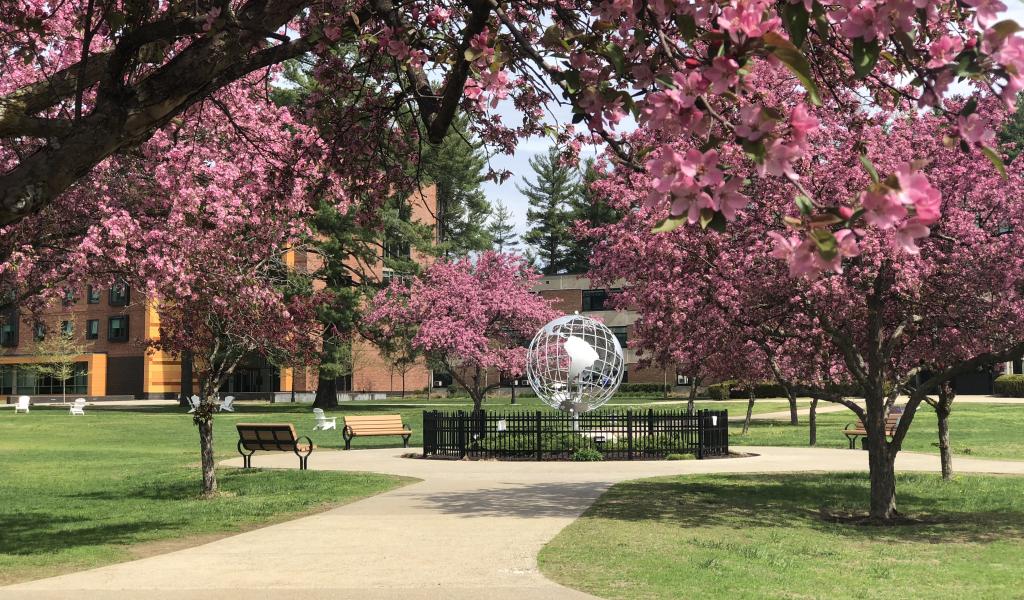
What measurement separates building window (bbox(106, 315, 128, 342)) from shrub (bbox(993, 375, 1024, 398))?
6371 centimetres

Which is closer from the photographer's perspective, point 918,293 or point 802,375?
point 918,293

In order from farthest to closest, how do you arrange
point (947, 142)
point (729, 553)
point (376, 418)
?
point (376, 418), point (729, 553), point (947, 142)

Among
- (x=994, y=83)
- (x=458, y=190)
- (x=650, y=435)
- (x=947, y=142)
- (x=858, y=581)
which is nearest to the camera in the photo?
(x=994, y=83)

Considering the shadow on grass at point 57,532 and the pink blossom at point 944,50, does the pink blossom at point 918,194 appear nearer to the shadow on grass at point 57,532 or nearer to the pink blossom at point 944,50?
the pink blossom at point 944,50

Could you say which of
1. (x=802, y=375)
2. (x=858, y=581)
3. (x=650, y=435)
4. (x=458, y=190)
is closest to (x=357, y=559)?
(x=858, y=581)

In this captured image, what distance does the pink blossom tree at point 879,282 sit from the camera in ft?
43.0

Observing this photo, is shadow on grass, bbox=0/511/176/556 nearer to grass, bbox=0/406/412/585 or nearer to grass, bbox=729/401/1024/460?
grass, bbox=0/406/412/585

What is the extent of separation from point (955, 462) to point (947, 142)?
19190mm

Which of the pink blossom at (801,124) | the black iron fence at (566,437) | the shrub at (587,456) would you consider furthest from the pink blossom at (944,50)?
the black iron fence at (566,437)

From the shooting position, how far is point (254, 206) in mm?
13875

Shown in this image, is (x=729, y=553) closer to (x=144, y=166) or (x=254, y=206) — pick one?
(x=254, y=206)

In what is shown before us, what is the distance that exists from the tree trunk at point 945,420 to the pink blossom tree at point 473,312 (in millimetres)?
23877

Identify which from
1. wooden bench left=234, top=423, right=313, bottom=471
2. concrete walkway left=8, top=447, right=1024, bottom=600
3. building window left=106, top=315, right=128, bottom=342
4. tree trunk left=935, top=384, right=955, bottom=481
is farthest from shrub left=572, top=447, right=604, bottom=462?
building window left=106, top=315, right=128, bottom=342

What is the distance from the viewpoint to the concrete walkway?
7.73 meters
